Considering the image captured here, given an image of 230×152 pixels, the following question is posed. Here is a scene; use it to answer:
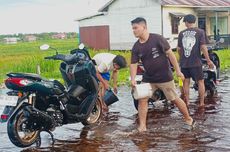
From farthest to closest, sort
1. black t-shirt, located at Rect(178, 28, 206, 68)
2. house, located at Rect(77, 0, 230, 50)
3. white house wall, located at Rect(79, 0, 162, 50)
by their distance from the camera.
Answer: white house wall, located at Rect(79, 0, 162, 50)
house, located at Rect(77, 0, 230, 50)
black t-shirt, located at Rect(178, 28, 206, 68)

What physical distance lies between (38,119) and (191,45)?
12.7 feet

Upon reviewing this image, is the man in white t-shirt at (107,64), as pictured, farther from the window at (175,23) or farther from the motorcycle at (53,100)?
the window at (175,23)

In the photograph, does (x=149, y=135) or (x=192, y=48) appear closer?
(x=149, y=135)

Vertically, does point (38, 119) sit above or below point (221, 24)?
below

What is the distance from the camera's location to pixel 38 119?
21.8 ft

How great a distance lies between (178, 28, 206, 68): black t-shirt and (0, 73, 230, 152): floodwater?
3.16 feet

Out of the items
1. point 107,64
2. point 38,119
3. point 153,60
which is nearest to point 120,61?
point 107,64

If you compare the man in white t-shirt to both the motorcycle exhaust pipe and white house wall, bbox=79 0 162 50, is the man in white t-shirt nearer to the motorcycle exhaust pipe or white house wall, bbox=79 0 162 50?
the motorcycle exhaust pipe

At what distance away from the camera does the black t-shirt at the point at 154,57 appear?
7.25 m

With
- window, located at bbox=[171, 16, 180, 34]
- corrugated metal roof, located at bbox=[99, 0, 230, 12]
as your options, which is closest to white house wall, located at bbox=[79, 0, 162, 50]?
corrugated metal roof, located at bbox=[99, 0, 230, 12]

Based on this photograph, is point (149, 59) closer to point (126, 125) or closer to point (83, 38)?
point (126, 125)

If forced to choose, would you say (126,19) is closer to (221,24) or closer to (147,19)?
(147,19)

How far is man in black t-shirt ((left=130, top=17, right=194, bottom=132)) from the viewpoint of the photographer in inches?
286

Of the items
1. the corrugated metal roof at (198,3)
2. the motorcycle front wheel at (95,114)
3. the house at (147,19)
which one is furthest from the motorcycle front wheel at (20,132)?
the corrugated metal roof at (198,3)
